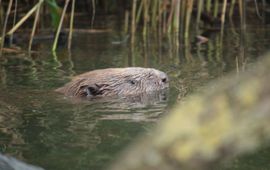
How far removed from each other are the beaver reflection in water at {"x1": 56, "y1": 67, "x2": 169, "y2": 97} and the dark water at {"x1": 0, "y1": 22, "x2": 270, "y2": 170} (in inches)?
6.5

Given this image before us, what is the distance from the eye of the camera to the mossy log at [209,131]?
3.50ft

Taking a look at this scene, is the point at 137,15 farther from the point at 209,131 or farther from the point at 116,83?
the point at 209,131

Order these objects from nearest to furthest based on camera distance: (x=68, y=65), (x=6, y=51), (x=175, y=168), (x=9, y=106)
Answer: (x=175, y=168), (x=9, y=106), (x=68, y=65), (x=6, y=51)

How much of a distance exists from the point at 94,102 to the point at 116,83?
565 millimetres

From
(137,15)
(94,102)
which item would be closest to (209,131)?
(94,102)

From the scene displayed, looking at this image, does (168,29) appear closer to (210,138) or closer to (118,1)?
(118,1)

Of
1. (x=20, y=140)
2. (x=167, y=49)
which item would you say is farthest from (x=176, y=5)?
A: (x=20, y=140)

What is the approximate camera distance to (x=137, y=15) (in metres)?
9.73

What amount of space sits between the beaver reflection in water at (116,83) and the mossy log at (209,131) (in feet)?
17.3

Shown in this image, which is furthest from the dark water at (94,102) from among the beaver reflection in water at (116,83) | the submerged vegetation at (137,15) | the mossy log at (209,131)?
the mossy log at (209,131)

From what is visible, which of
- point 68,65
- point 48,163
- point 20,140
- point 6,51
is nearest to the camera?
point 48,163

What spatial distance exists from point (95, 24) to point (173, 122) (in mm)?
10242

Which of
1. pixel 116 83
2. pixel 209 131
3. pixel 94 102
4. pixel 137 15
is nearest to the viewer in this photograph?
pixel 209 131

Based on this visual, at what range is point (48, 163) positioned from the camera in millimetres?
4000
